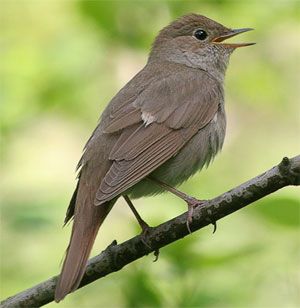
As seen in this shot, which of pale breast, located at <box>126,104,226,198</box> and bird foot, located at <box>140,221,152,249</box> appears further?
pale breast, located at <box>126,104,226,198</box>

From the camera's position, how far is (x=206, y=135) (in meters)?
5.33

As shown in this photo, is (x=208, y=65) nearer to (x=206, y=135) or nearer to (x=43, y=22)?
(x=206, y=135)

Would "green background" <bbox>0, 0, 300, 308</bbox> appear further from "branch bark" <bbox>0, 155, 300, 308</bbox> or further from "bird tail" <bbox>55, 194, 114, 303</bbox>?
"bird tail" <bbox>55, 194, 114, 303</bbox>

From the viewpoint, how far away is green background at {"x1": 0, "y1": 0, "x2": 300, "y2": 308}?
4.50 m

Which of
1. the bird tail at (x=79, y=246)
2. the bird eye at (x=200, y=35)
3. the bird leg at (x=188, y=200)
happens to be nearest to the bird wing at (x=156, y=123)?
the bird tail at (x=79, y=246)

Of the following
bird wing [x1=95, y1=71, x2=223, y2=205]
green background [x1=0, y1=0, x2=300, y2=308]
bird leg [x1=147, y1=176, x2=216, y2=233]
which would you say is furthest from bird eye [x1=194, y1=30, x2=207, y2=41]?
bird leg [x1=147, y1=176, x2=216, y2=233]

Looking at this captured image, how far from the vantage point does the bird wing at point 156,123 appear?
4.74 meters

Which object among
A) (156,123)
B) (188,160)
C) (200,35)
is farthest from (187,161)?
(200,35)

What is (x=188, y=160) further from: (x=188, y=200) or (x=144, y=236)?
(x=144, y=236)

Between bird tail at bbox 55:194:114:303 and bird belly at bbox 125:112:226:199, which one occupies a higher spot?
bird belly at bbox 125:112:226:199

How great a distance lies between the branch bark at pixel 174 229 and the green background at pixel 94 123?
0.11 m

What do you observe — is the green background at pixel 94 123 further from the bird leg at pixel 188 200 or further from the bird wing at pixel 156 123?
the bird wing at pixel 156 123

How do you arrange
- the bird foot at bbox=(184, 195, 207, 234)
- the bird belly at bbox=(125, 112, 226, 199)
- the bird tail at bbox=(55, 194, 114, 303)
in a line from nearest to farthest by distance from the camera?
the bird tail at bbox=(55, 194, 114, 303), the bird foot at bbox=(184, 195, 207, 234), the bird belly at bbox=(125, 112, 226, 199)

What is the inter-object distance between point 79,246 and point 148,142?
0.95 meters
